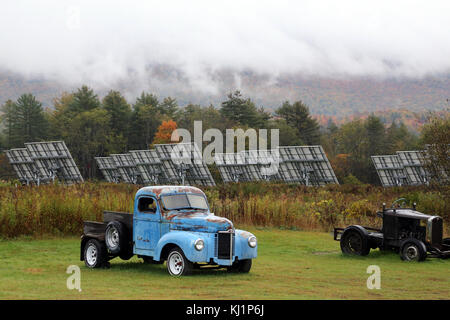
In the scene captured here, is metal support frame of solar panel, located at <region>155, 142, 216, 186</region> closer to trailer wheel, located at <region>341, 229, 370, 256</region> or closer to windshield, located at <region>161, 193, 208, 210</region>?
trailer wheel, located at <region>341, 229, 370, 256</region>

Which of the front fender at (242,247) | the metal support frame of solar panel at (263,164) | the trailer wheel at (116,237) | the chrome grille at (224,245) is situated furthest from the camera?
the metal support frame of solar panel at (263,164)

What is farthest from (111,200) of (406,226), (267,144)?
(267,144)

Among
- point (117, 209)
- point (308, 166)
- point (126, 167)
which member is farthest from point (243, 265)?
point (126, 167)

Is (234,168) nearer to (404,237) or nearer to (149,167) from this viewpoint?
(149,167)

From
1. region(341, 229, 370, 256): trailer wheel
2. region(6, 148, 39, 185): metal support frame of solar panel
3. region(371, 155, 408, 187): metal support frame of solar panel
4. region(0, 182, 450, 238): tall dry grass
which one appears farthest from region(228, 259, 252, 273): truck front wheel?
region(6, 148, 39, 185): metal support frame of solar panel

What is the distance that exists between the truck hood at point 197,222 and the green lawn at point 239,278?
3.17 feet

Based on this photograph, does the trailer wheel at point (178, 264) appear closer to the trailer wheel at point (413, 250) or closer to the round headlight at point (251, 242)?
the round headlight at point (251, 242)

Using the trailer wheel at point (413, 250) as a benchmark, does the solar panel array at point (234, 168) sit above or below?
above

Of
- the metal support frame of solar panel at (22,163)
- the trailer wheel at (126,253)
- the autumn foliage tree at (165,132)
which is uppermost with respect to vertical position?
the autumn foliage tree at (165,132)

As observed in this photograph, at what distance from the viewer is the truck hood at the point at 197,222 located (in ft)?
44.2

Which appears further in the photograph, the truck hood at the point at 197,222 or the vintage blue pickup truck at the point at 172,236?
the truck hood at the point at 197,222

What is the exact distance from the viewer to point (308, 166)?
65.3 meters

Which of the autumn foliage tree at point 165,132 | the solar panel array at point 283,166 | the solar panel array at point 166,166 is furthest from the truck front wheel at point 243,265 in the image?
the autumn foliage tree at point 165,132

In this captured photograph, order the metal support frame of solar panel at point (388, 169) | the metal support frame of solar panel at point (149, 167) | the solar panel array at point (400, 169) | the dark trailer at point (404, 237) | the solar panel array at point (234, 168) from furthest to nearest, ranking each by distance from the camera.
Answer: the metal support frame of solar panel at point (149, 167) → the solar panel array at point (234, 168) → the metal support frame of solar panel at point (388, 169) → the solar panel array at point (400, 169) → the dark trailer at point (404, 237)
